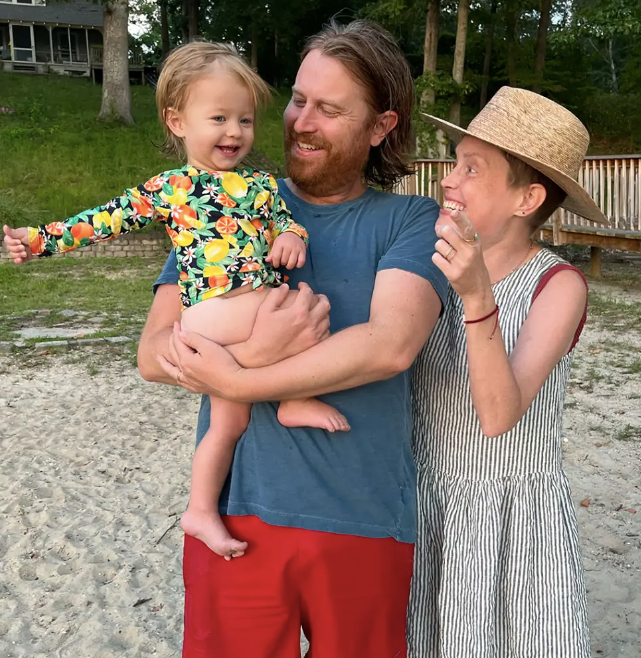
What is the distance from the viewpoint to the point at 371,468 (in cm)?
183

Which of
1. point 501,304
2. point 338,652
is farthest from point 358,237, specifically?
point 338,652

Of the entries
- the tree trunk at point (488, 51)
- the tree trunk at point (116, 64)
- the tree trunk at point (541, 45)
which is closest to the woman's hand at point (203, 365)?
the tree trunk at point (116, 64)

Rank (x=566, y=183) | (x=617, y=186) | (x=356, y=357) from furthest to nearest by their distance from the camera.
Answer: (x=617, y=186) < (x=566, y=183) < (x=356, y=357)

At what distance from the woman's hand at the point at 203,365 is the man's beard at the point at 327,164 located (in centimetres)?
49

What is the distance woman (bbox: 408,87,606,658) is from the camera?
1.91 meters

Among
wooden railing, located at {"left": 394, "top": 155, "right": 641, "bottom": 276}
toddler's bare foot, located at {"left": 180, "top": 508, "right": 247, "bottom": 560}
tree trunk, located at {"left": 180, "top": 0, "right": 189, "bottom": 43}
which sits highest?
tree trunk, located at {"left": 180, "top": 0, "right": 189, "bottom": 43}

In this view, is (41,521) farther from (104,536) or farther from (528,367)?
(528,367)

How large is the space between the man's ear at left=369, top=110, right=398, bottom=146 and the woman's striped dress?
0.46 meters

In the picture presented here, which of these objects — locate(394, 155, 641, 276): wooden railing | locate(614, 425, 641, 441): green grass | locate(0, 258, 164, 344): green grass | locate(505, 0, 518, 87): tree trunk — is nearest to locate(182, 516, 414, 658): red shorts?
locate(614, 425, 641, 441): green grass

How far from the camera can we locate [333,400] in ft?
5.98

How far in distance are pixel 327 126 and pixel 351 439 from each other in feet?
2.55

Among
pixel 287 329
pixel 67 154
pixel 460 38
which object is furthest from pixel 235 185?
pixel 460 38

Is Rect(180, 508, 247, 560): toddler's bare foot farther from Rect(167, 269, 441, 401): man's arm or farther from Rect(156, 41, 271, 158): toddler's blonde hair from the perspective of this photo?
Rect(156, 41, 271, 158): toddler's blonde hair

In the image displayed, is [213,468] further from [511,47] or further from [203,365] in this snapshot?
[511,47]
